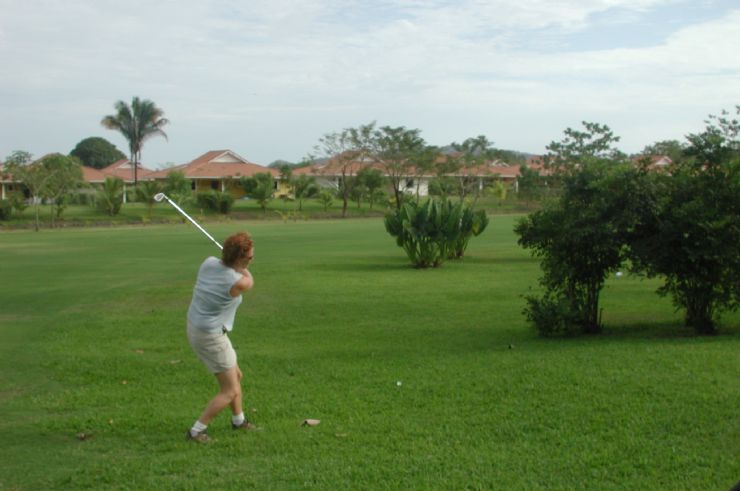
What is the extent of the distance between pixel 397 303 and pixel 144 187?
172 feet

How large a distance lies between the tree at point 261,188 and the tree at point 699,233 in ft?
197

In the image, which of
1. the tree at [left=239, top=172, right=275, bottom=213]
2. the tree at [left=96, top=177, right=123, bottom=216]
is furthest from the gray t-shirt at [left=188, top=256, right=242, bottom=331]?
the tree at [left=239, top=172, right=275, bottom=213]

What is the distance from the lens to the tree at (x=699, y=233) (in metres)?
9.23

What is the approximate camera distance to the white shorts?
20.5 ft

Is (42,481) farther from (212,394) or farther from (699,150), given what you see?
(699,150)

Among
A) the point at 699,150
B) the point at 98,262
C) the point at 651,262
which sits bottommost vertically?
the point at 98,262

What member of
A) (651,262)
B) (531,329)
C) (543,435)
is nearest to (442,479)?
(543,435)

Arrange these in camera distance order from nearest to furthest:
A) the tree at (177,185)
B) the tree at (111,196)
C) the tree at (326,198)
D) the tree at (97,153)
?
the tree at (111,196) < the tree at (177,185) < the tree at (326,198) < the tree at (97,153)

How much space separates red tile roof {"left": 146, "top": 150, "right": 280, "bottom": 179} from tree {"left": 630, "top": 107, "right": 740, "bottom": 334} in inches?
2842

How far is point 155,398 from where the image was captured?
7672mm

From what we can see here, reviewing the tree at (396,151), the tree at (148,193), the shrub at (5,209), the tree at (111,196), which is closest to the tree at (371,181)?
the tree at (396,151)

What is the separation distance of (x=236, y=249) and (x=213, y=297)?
391mm

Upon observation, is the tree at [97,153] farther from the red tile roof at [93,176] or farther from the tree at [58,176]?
the tree at [58,176]

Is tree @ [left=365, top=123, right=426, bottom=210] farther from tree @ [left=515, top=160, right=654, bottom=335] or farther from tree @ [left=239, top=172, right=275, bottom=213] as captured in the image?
tree @ [left=515, top=160, right=654, bottom=335]
